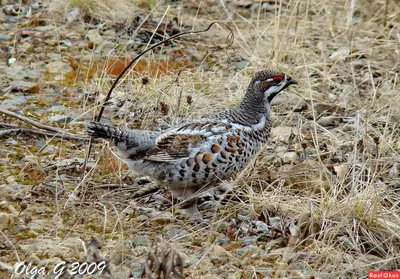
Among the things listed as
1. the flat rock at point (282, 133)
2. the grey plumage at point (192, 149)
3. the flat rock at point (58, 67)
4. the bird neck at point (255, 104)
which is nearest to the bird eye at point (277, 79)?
the bird neck at point (255, 104)

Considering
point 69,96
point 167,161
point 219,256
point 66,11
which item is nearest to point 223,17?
point 66,11

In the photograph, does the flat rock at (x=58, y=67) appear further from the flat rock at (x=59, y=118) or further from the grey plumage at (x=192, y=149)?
the grey plumage at (x=192, y=149)

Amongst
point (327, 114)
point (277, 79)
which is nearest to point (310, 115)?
point (327, 114)

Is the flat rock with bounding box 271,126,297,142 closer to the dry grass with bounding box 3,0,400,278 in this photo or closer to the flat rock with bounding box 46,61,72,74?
the dry grass with bounding box 3,0,400,278

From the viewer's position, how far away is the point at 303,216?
5133 millimetres

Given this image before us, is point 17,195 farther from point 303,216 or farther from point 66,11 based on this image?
point 66,11

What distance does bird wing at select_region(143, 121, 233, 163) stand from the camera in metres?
5.54

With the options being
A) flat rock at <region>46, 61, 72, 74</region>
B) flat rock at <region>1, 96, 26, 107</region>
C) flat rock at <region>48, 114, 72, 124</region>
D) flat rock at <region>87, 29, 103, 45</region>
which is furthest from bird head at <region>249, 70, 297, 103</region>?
flat rock at <region>87, 29, 103, 45</region>

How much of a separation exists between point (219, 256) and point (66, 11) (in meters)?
5.07

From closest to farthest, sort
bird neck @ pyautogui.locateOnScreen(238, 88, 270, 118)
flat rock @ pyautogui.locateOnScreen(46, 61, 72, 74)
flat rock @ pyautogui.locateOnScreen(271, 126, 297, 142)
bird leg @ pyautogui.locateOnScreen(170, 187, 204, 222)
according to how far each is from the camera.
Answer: bird leg @ pyautogui.locateOnScreen(170, 187, 204, 222) → bird neck @ pyautogui.locateOnScreen(238, 88, 270, 118) → flat rock @ pyautogui.locateOnScreen(271, 126, 297, 142) → flat rock @ pyautogui.locateOnScreen(46, 61, 72, 74)

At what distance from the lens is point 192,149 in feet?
18.2

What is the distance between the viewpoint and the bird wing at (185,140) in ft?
18.2

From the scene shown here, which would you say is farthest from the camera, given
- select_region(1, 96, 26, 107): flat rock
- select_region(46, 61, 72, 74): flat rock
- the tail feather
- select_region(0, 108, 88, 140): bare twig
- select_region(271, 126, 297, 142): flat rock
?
select_region(46, 61, 72, 74): flat rock

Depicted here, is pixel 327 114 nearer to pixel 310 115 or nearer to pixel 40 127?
pixel 310 115
